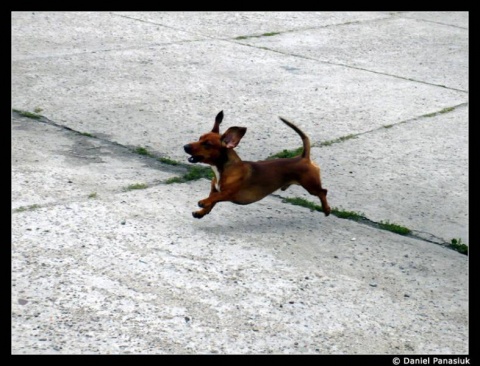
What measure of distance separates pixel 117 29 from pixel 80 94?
2203 millimetres

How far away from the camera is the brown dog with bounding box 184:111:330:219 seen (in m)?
4.46

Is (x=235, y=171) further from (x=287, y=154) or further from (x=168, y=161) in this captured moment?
(x=287, y=154)

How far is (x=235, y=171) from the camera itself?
4.51 meters

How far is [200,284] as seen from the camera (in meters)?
3.96

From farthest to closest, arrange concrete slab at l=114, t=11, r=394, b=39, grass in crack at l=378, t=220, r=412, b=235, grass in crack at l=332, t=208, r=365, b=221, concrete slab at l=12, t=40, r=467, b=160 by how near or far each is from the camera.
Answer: concrete slab at l=114, t=11, r=394, b=39, concrete slab at l=12, t=40, r=467, b=160, grass in crack at l=332, t=208, r=365, b=221, grass in crack at l=378, t=220, r=412, b=235

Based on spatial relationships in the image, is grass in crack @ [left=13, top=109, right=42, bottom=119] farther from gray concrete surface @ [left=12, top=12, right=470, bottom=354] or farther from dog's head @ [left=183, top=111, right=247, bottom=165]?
dog's head @ [left=183, top=111, right=247, bottom=165]

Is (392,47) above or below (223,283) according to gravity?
above

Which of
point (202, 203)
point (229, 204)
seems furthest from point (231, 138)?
point (229, 204)

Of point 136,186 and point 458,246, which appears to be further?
point 136,186

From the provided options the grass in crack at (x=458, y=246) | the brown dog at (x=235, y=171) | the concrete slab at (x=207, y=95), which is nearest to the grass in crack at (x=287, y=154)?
the concrete slab at (x=207, y=95)

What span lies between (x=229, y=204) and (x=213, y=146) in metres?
0.56

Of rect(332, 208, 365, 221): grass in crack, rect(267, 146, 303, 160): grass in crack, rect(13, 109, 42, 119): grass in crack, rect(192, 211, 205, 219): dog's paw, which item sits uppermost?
rect(13, 109, 42, 119): grass in crack

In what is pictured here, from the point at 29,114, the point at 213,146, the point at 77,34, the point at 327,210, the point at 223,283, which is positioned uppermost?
the point at 77,34

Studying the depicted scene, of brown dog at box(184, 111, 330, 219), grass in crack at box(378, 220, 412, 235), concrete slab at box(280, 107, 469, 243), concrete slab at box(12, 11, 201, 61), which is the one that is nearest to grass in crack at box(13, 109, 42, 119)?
concrete slab at box(12, 11, 201, 61)
